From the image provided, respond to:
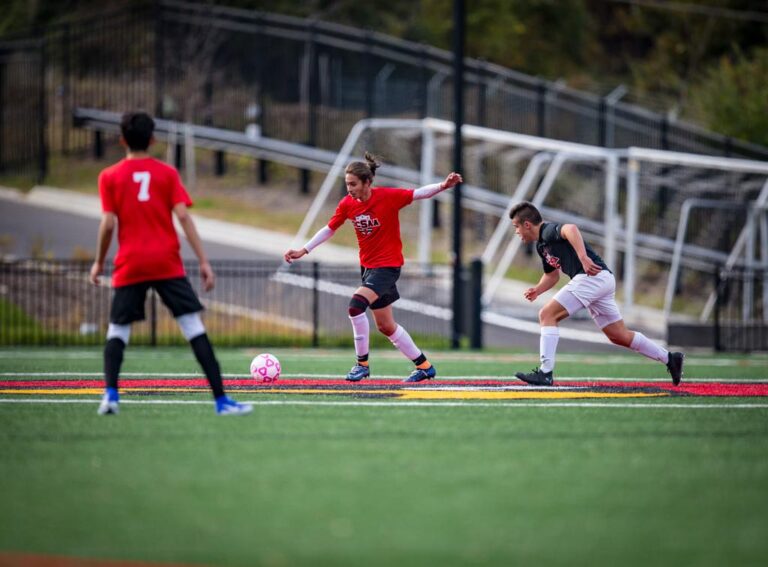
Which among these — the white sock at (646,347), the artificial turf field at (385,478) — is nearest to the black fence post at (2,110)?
the artificial turf field at (385,478)

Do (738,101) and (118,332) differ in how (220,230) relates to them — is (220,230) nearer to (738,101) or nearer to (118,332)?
(738,101)

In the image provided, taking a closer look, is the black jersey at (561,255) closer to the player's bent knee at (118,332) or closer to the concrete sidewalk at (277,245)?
the player's bent knee at (118,332)

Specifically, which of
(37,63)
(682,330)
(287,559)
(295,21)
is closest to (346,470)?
(287,559)

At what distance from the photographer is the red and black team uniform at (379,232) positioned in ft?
36.4

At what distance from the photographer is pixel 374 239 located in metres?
11.2

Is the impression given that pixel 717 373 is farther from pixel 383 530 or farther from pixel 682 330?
pixel 383 530

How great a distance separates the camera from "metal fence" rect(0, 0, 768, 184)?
2839cm

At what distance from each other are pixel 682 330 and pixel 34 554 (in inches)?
662

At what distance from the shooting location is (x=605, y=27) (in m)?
50.9

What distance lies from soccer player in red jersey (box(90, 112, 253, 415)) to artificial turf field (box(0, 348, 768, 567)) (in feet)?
1.89

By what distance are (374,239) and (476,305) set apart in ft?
30.0

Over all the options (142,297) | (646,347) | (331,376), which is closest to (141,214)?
(142,297)

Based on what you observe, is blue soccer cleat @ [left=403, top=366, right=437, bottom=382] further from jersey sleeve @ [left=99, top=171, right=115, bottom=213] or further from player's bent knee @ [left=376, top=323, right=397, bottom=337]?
jersey sleeve @ [left=99, top=171, right=115, bottom=213]

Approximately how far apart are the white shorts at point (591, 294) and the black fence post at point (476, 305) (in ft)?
30.3
